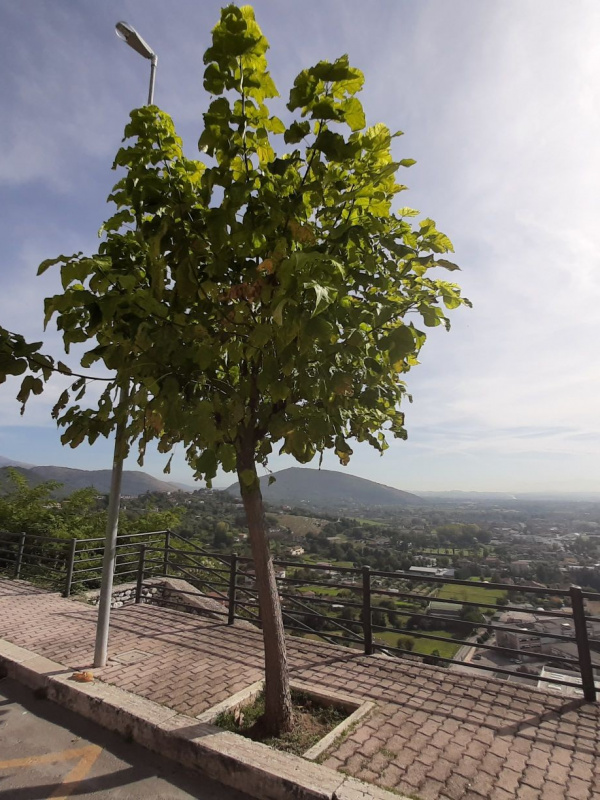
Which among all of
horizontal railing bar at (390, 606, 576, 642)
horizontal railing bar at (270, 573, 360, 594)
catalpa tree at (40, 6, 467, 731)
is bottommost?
horizontal railing bar at (390, 606, 576, 642)

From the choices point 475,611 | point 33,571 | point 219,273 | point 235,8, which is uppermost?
point 235,8

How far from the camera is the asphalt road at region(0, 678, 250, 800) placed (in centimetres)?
330

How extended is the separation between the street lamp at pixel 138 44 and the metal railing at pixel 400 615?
22.4 ft

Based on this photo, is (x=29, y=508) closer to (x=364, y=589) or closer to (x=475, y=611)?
(x=364, y=589)

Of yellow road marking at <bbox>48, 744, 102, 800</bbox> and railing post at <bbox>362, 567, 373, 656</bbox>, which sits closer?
yellow road marking at <bbox>48, 744, 102, 800</bbox>

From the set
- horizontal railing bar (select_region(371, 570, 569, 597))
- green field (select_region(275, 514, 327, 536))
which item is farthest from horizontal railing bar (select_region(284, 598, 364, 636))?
green field (select_region(275, 514, 327, 536))

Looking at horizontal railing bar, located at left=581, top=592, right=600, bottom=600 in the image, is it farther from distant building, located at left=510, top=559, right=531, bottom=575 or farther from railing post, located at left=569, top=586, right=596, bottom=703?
distant building, located at left=510, top=559, right=531, bottom=575

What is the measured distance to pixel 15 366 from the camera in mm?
3238

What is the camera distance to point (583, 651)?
469 centimetres

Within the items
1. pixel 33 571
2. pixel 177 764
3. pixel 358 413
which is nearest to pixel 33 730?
pixel 177 764

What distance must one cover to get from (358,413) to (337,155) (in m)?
2.51

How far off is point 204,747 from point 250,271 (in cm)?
376

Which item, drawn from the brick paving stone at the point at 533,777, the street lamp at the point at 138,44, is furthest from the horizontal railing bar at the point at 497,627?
the street lamp at the point at 138,44

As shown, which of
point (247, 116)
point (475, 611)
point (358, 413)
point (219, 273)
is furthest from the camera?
point (475, 611)
